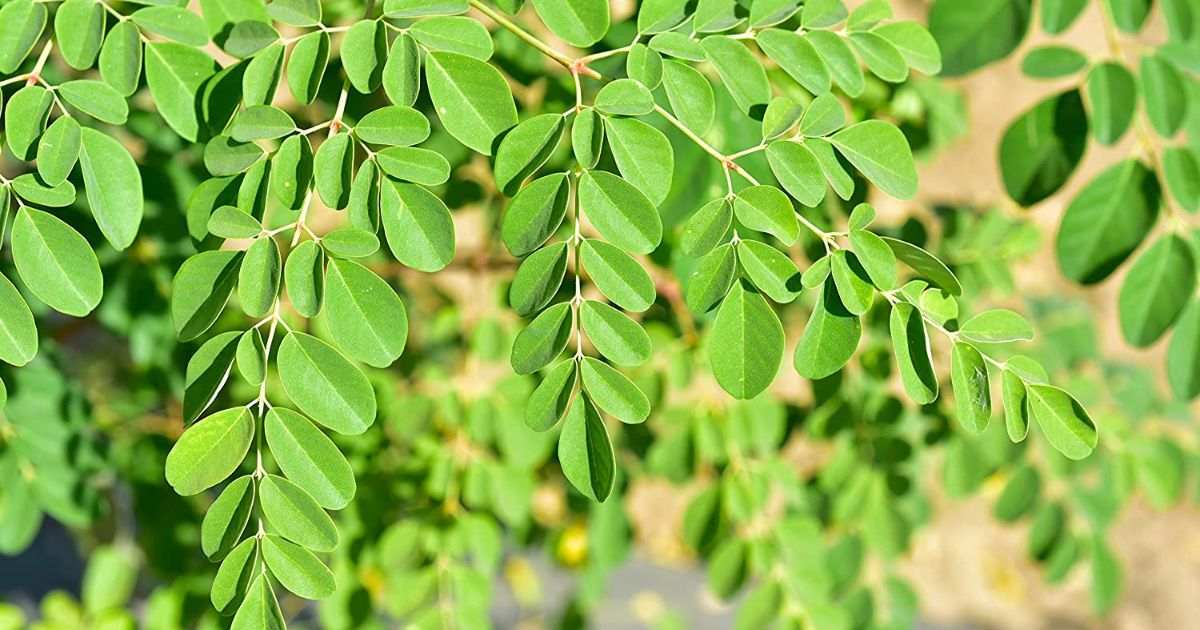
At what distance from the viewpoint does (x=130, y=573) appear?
1555 millimetres

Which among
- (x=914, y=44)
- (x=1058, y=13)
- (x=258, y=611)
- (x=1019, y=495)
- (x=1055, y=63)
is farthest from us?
(x=1019, y=495)

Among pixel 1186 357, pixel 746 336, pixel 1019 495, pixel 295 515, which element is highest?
pixel 746 336

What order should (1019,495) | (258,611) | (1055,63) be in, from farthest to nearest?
1. (1019,495)
2. (1055,63)
3. (258,611)

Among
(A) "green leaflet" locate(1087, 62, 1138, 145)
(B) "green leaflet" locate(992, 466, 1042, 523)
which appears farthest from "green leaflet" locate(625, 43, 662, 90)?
(B) "green leaflet" locate(992, 466, 1042, 523)

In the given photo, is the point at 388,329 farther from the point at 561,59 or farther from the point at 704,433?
the point at 704,433

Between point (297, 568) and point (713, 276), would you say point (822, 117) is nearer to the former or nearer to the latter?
point (713, 276)

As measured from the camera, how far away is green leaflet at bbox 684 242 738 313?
0.81 metres

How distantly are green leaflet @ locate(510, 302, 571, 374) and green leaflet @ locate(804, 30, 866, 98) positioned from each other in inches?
12.5

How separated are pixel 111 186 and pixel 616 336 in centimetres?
43

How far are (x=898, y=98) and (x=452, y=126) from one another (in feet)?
2.36

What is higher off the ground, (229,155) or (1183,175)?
(229,155)

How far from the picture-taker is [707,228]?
2.67ft

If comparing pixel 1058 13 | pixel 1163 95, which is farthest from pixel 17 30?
pixel 1163 95

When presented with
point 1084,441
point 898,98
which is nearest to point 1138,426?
point 898,98
